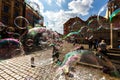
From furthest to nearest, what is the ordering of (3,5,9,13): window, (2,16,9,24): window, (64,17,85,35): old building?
(64,17,85,35): old building, (3,5,9,13): window, (2,16,9,24): window

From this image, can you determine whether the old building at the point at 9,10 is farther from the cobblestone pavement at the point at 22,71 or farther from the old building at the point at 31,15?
the cobblestone pavement at the point at 22,71

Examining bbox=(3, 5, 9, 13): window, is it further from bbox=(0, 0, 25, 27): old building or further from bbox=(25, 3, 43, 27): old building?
bbox=(25, 3, 43, 27): old building

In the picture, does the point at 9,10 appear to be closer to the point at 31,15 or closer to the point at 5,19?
the point at 5,19

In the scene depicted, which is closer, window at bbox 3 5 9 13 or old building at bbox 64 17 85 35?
window at bbox 3 5 9 13

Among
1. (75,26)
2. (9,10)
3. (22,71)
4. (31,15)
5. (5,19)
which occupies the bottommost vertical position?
(22,71)

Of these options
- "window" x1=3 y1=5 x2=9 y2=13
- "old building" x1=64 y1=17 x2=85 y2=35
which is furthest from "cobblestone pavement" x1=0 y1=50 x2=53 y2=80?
"old building" x1=64 y1=17 x2=85 y2=35

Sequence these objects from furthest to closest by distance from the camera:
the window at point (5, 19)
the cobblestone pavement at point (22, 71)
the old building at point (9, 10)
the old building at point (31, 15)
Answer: the old building at point (31, 15)
the window at point (5, 19)
the old building at point (9, 10)
the cobblestone pavement at point (22, 71)

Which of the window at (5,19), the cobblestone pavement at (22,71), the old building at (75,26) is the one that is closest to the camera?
the cobblestone pavement at (22,71)

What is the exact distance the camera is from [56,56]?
9211 mm

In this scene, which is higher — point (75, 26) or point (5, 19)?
point (5, 19)

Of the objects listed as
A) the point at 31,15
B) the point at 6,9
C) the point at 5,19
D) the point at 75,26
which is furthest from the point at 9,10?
the point at 75,26

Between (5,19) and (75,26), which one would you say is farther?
(75,26)

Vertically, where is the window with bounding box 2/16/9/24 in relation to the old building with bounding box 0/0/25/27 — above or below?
below

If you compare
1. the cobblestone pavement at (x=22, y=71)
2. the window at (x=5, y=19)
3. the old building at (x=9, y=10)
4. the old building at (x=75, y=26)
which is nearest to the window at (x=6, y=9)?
the old building at (x=9, y=10)
